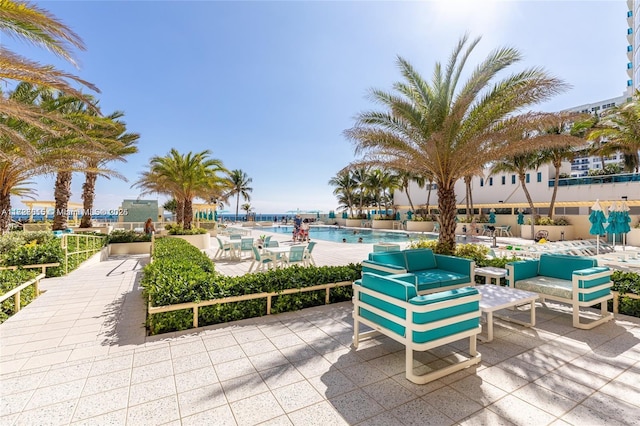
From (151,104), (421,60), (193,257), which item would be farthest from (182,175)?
(421,60)

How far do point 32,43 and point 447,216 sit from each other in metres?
10.00

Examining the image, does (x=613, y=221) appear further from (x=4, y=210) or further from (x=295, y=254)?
(x=4, y=210)

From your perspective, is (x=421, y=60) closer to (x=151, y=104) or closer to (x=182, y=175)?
(x=182, y=175)

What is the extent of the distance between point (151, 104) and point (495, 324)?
17.6 metres

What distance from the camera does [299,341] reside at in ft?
12.4

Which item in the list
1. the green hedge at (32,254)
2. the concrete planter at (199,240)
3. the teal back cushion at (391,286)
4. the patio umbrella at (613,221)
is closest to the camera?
the teal back cushion at (391,286)

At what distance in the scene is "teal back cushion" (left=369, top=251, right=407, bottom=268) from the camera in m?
5.61

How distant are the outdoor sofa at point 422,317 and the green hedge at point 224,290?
198cm

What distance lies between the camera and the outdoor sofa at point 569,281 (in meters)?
4.26

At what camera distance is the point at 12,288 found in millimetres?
4992

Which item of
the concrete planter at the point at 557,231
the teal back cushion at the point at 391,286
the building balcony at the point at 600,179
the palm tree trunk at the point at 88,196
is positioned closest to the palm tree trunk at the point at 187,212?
the palm tree trunk at the point at 88,196

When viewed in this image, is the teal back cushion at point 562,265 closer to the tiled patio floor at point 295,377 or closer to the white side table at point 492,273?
the white side table at point 492,273

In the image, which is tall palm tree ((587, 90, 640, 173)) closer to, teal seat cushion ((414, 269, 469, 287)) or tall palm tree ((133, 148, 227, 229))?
teal seat cushion ((414, 269, 469, 287))

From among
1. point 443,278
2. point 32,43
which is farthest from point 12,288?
point 443,278
